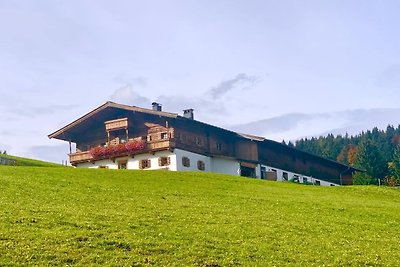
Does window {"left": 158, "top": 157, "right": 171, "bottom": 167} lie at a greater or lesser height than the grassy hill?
greater

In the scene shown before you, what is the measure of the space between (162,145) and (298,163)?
91.8 ft

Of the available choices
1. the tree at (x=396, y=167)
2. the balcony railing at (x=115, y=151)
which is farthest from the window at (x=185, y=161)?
the tree at (x=396, y=167)

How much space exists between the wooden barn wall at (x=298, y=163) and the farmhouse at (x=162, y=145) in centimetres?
15

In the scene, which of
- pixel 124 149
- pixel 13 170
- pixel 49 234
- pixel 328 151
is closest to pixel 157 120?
pixel 124 149

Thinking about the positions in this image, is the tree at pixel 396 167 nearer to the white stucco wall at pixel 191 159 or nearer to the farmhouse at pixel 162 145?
the farmhouse at pixel 162 145

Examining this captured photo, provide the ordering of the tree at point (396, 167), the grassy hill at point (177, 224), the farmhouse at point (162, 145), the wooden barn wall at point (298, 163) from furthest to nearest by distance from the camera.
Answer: the tree at point (396, 167)
the wooden barn wall at point (298, 163)
the farmhouse at point (162, 145)
the grassy hill at point (177, 224)

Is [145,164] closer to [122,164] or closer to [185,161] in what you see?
[122,164]

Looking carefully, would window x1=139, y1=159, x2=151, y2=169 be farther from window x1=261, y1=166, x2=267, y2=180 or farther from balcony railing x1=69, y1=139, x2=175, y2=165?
window x1=261, y1=166, x2=267, y2=180

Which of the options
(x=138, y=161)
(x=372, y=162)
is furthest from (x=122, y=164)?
(x=372, y=162)

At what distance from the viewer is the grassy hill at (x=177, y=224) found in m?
24.9

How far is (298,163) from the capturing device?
309 feet

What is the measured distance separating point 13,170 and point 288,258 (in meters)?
28.9

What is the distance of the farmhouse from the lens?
2943 inches

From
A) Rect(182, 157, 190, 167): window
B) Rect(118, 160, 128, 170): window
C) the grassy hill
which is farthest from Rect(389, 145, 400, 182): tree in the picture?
the grassy hill
